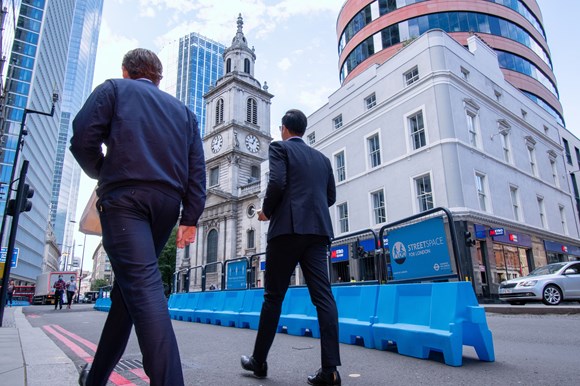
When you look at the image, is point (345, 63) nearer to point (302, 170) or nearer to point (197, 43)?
point (302, 170)

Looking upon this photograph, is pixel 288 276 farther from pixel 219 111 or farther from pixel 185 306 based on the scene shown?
pixel 219 111

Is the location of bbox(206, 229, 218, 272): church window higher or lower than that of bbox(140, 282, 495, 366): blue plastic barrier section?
higher

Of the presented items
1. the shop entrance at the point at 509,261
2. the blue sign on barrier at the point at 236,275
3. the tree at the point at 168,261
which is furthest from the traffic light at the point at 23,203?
the tree at the point at 168,261

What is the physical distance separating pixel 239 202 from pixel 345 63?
18.6 meters

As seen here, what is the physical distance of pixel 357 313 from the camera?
512 centimetres

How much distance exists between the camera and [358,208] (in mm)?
23062

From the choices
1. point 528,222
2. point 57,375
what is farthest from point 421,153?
point 57,375

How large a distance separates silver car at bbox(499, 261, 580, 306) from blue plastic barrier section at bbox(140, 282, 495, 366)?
9354 millimetres

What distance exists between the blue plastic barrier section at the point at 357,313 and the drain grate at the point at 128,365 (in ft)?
8.05

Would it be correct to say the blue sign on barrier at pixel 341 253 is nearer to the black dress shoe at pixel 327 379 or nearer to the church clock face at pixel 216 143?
the black dress shoe at pixel 327 379

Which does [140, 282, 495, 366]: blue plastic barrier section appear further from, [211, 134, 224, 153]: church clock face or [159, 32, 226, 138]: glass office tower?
[159, 32, 226, 138]: glass office tower

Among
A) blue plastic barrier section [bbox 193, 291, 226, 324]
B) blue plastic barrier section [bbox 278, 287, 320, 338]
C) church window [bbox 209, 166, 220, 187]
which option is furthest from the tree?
blue plastic barrier section [bbox 278, 287, 320, 338]

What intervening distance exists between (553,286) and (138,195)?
13745 millimetres

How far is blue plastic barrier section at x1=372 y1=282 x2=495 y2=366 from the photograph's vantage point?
3.58m
